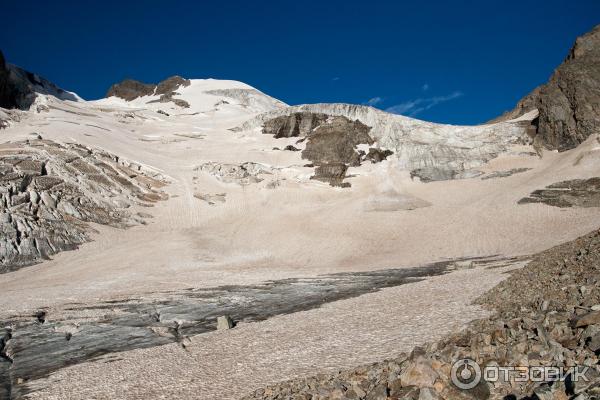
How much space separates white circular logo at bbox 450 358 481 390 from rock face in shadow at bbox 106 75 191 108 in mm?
126746

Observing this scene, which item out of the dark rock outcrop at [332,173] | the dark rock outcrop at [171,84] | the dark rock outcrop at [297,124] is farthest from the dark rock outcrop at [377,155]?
the dark rock outcrop at [171,84]

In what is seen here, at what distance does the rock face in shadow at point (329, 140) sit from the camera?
59.2 m

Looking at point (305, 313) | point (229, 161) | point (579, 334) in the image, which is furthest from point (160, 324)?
point (229, 161)

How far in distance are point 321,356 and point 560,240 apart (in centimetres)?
2740

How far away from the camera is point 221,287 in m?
26.0

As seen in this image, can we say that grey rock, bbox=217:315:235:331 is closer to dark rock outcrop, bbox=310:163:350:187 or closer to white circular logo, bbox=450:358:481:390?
white circular logo, bbox=450:358:481:390

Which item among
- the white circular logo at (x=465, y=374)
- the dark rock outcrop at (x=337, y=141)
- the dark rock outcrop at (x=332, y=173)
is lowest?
the white circular logo at (x=465, y=374)

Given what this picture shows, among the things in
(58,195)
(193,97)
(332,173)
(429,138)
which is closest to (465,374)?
(58,195)

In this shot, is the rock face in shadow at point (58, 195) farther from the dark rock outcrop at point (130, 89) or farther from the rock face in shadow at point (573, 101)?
the dark rock outcrop at point (130, 89)
